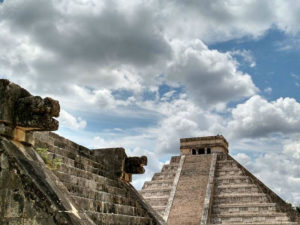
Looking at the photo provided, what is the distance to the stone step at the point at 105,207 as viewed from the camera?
18.6 feet

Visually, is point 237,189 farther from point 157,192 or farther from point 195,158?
point 157,192

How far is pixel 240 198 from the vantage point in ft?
79.8

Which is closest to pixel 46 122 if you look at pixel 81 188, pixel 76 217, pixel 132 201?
pixel 76 217

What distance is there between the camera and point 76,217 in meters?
4.41

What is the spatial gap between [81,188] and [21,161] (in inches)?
75.2

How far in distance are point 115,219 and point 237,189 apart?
802 inches

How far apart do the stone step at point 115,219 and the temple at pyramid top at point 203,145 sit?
2353cm

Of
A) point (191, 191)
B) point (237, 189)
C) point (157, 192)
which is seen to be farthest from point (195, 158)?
point (237, 189)

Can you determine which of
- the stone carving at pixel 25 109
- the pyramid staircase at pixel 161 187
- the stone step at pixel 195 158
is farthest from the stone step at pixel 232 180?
the stone carving at pixel 25 109

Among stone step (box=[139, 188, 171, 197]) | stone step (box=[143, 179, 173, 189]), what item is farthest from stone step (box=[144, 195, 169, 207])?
stone step (box=[143, 179, 173, 189])

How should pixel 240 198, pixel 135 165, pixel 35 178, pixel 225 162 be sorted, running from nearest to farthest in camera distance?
pixel 35 178 < pixel 135 165 < pixel 240 198 < pixel 225 162

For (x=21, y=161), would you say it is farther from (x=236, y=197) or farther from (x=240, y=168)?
(x=240, y=168)

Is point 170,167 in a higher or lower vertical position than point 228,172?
higher

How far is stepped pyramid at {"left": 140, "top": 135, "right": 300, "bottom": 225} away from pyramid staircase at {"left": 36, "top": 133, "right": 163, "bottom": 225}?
15.1 metres
